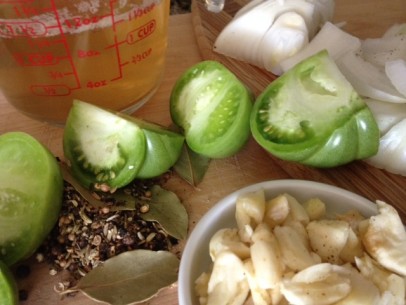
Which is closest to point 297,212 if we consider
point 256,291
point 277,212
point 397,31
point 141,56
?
point 277,212

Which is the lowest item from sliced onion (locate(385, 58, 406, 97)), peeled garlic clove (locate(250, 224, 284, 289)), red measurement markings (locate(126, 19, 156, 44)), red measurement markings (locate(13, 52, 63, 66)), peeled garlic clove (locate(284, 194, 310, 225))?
peeled garlic clove (locate(284, 194, 310, 225))

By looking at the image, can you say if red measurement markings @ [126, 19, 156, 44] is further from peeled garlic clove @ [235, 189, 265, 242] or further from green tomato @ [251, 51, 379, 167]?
peeled garlic clove @ [235, 189, 265, 242]

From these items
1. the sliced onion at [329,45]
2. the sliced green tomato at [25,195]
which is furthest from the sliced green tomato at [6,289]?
the sliced onion at [329,45]

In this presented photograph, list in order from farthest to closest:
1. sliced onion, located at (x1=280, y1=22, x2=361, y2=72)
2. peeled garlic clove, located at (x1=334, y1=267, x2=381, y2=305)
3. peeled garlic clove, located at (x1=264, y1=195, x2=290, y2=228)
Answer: sliced onion, located at (x1=280, y1=22, x2=361, y2=72) → peeled garlic clove, located at (x1=264, y1=195, x2=290, y2=228) → peeled garlic clove, located at (x1=334, y1=267, x2=381, y2=305)

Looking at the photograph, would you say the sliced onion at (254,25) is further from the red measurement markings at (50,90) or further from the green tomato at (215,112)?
the red measurement markings at (50,90)

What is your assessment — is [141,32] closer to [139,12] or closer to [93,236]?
[139,12]

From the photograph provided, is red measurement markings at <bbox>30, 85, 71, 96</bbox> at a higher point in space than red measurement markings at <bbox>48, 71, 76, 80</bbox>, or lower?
lower

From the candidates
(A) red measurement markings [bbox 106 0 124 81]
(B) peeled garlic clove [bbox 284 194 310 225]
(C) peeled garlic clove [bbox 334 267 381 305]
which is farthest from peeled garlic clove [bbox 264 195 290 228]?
(A) red measurement markings [bbox 106 0 124 81]

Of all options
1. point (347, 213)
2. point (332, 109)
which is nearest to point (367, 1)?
point (332, 109)

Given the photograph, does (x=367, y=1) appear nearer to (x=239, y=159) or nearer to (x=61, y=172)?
(x=239, y=159)
